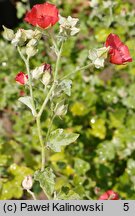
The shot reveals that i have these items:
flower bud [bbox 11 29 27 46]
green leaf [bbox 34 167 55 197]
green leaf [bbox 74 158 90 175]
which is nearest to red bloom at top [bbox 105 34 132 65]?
flower bud [bbox 11 29 27 46]

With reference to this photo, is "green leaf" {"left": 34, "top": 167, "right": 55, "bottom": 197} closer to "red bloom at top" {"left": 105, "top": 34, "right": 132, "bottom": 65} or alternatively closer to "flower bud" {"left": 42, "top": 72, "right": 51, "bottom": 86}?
"flower bud" {"left": 42, "top": 72, "right": 51, "bottom": 86}

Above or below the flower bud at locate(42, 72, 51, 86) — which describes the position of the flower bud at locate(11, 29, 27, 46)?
above

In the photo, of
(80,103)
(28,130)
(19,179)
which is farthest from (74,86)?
(19,179)

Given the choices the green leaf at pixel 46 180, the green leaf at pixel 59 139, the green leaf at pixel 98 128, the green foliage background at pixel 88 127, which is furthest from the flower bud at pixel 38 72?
the green leaf at pixel 98 128

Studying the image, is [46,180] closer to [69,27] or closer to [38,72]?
[38,72]

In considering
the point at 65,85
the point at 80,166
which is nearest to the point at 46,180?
the point at 65,85

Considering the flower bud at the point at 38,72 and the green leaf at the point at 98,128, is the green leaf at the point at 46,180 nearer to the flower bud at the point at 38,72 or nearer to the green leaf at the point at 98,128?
the flower bud at the point at 38,72
